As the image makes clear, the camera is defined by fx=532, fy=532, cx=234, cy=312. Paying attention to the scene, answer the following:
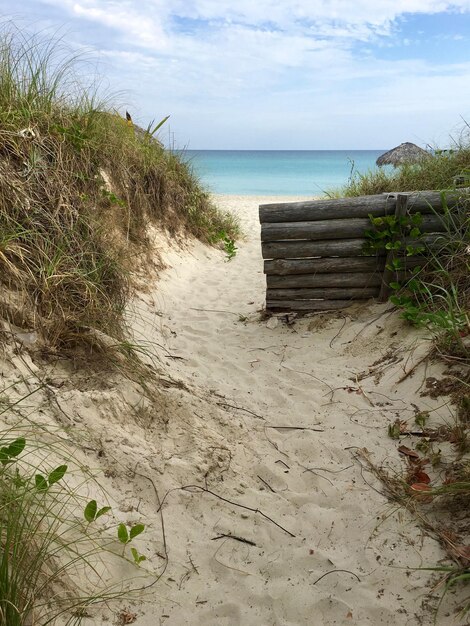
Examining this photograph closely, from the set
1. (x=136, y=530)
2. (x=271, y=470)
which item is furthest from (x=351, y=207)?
(x=136, y=530)

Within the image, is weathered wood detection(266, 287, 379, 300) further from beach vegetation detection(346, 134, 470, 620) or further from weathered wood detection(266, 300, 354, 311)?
beach vegetation detection(346, 134, 470, 620)

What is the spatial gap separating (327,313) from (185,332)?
1.37 meters

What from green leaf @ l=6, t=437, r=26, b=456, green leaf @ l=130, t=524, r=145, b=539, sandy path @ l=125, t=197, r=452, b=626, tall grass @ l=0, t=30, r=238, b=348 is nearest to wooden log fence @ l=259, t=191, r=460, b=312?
sandy path @ l=125, t=197, r=452, b=626

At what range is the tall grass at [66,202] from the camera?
3.39 metres

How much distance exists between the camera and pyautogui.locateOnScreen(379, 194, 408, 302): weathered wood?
4.67 metres

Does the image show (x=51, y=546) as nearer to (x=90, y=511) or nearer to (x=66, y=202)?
(x=90, y=511)

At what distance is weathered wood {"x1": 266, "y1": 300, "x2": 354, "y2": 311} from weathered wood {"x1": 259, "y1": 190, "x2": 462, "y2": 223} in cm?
80

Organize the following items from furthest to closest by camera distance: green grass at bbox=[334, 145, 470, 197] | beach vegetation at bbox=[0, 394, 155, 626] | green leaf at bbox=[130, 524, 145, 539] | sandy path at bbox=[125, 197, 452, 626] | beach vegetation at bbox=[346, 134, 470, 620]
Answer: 1. green grass at bbox=[334, 145, 470, 197]
2. beach vegetation at bbox=[346, 134, 470, 620]
3. green leaf at bbox=[130, 524, 145, 539]
4. sandy path at bbox=[125, 197, 452, 626]
5. beach vegetation at bbox=[0, 394, 155, 626]

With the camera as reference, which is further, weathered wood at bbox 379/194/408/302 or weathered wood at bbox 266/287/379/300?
weathered wood at bbox 266/287/379/300

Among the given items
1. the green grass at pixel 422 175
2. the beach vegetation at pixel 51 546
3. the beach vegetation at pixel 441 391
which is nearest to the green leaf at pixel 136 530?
the beach vegetation at pixel 51 546

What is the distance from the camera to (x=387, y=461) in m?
2.98

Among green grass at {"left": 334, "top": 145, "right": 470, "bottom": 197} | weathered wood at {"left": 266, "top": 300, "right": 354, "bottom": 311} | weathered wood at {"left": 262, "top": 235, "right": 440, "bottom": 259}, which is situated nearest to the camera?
weathered wood at {"left": 262, "top": 235, "right": 440, "bottom": 259}

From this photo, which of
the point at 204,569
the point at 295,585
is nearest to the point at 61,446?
the point at 204,569

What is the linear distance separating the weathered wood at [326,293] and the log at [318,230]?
0.50 m
